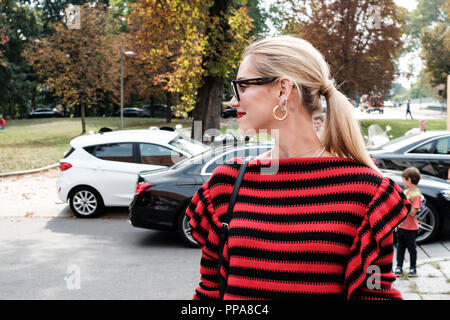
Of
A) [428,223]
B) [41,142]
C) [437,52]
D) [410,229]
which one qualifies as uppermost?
[437,52]

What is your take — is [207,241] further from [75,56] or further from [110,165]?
[75,56]

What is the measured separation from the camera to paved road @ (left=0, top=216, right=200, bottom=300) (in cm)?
574

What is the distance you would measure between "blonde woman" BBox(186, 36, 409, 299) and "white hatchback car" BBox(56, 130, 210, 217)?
8125mm

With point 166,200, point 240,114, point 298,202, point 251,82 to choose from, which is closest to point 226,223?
point 298,202

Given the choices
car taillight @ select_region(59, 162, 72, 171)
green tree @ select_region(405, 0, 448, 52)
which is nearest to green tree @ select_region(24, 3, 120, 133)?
car taillight @ select_region(59, 162, 72, 171)

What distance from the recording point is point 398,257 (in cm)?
610

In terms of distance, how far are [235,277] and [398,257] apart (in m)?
4.88

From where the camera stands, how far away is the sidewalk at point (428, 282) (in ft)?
17.4

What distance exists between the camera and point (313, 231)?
166 centimetres

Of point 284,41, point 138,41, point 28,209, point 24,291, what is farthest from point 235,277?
point 138,41

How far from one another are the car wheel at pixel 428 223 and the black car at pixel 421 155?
1721 millimetres

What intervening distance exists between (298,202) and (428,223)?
6701 mm

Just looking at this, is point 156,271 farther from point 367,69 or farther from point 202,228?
point 367,69

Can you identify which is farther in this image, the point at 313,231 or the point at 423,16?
the point at 423,16
